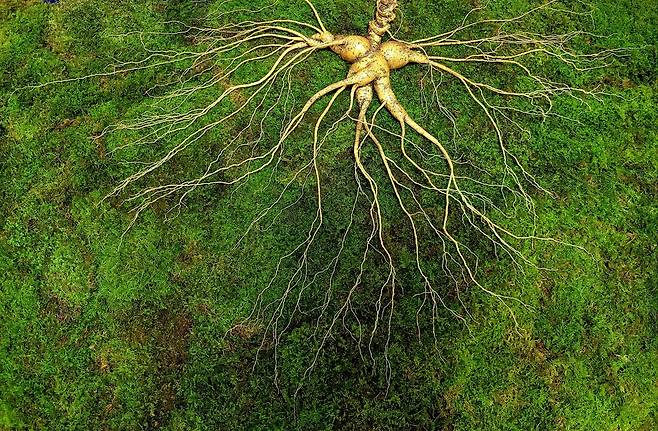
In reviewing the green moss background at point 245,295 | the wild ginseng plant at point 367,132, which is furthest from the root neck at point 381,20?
the green moss background at point 245,295

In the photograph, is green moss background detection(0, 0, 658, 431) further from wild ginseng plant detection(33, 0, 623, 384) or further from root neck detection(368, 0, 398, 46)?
root neck detection(368, 0, 398, 46)

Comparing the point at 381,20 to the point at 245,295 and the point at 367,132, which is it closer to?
the point at 367,132

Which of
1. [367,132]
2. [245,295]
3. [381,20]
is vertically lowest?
[245,295]

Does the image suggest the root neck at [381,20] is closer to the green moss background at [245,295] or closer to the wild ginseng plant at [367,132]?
the wild ginseng plant at [367,132]

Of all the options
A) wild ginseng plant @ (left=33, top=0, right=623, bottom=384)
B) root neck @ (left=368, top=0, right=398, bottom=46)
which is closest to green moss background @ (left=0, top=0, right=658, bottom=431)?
wild ginseng plant @ (left=33, top=0, right=623, bottom=384)

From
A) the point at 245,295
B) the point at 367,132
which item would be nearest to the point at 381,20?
the point at 367,132
